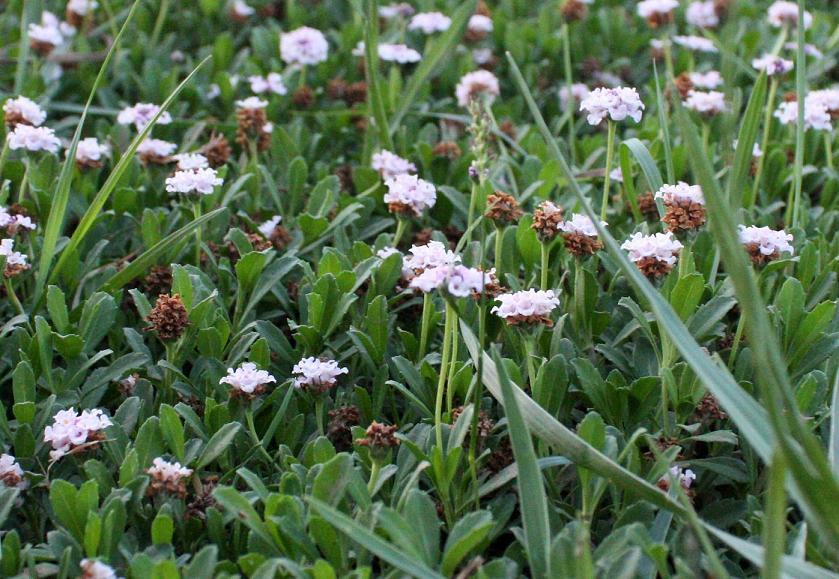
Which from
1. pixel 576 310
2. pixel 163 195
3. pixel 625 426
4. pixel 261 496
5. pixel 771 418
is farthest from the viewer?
pixel 163 195

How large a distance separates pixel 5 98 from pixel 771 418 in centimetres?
205

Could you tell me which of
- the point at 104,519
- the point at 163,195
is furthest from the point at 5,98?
the point at 104,519

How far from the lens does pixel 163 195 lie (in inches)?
97.0

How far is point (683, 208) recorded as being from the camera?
189 centimetres

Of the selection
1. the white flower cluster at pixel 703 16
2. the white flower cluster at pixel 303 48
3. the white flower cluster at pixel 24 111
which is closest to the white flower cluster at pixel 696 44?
the white flower cluster at pixel 703 16

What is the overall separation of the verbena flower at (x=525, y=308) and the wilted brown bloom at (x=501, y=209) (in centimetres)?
29

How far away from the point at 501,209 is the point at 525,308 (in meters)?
0.31

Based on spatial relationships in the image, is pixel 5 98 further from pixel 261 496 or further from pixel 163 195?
pixel 261 496

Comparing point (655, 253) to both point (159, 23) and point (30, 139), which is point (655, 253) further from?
point (159, 23)

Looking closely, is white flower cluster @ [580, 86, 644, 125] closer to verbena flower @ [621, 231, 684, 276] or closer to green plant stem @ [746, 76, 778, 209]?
verbena flower @ [621, 231, 684, 276]

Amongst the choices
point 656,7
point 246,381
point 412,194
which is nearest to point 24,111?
point 412,194

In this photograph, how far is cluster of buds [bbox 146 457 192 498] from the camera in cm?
159

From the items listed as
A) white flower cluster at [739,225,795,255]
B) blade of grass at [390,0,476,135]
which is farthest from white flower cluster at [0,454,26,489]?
blade of grass at [390,0,476,135]

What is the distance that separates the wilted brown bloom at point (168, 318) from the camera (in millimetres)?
1845
